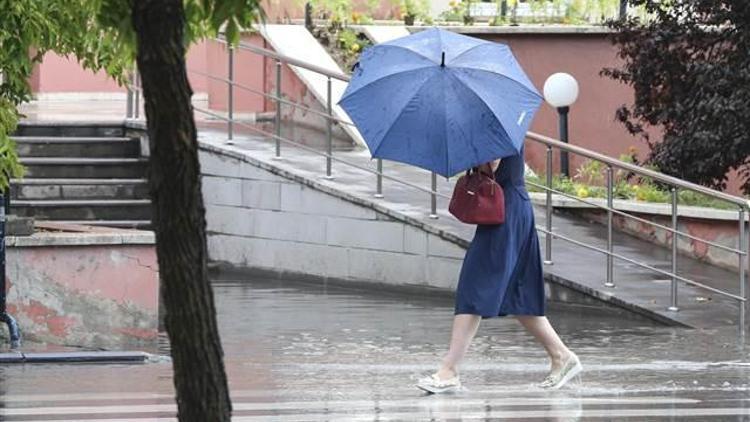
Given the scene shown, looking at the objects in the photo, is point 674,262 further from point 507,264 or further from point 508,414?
point 508,414

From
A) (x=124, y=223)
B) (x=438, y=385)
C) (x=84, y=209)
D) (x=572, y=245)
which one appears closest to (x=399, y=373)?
(x=438, y=385)

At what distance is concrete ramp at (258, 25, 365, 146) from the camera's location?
18.6 metres

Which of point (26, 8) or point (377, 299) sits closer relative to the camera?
point (26, 8)

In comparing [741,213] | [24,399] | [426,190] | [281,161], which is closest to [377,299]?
[426,190]

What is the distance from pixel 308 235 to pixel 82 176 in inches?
93.5

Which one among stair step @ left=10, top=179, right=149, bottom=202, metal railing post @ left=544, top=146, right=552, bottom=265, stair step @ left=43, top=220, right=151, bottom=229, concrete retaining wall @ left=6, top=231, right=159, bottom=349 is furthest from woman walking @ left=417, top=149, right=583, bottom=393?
stair step @ left=10, top=179, right=149, bottom=202

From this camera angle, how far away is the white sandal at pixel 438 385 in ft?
32.6

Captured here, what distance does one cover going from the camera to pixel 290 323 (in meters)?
13.6

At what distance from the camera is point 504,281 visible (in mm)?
9930

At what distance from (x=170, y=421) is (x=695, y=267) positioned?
7.14 m

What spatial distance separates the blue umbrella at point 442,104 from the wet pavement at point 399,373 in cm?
132

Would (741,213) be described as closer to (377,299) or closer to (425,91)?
(377,299)

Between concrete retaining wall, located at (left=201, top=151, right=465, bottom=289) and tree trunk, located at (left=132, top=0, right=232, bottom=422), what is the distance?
10.8 m

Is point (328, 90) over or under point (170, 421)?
over
